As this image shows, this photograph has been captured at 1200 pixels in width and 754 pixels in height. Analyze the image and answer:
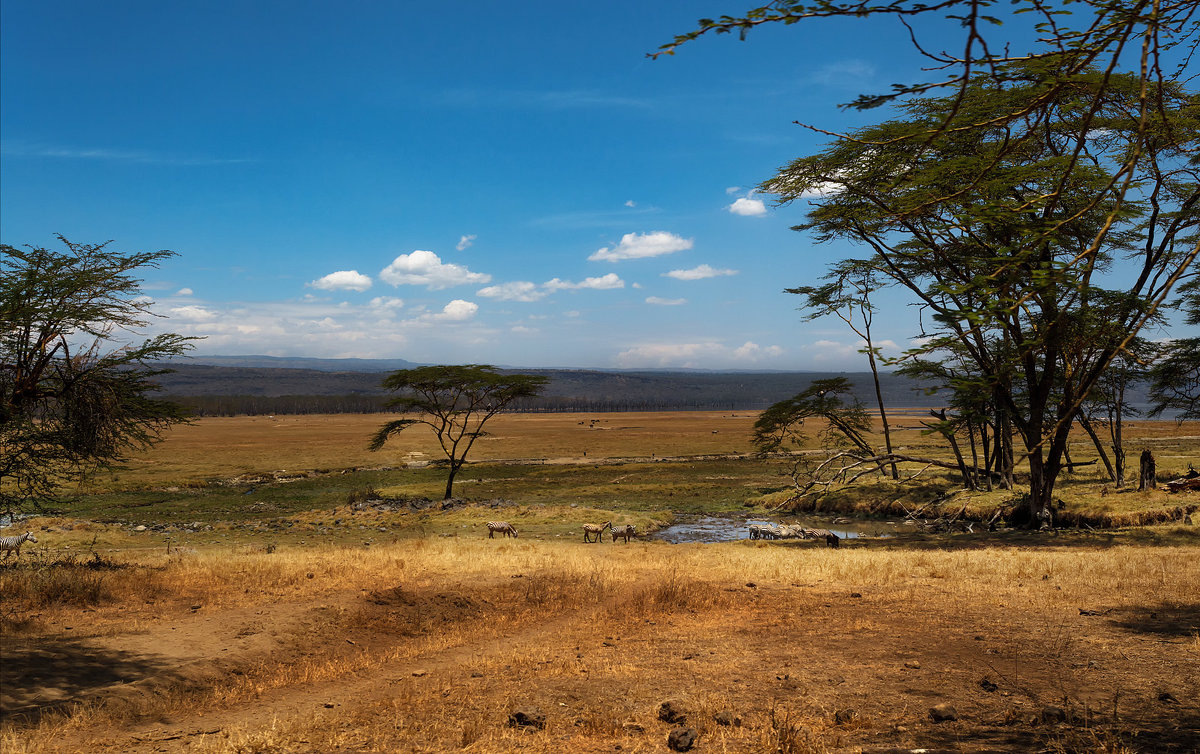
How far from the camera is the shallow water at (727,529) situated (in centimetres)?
2850

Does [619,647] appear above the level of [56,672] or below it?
below

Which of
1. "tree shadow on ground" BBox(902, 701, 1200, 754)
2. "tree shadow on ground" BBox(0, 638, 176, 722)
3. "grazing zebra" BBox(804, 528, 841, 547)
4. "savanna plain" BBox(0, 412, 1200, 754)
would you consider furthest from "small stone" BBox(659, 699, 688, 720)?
"grazing zebra" BBox(804, 528, 841, 547)

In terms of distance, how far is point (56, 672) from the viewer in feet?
27.3

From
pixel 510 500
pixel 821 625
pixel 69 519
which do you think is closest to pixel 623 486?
pixel 510 500

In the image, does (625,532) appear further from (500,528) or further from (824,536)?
(824,536)

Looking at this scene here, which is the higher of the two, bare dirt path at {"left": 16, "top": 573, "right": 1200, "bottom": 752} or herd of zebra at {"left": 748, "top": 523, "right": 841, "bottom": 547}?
bare dirt path at {"left": 16, "top": 573, "right": 1200, "bottom": 752}

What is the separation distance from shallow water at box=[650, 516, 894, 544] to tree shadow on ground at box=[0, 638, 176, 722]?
1997cm

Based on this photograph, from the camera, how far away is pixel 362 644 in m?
10.3

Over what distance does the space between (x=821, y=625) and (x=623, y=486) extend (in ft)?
122

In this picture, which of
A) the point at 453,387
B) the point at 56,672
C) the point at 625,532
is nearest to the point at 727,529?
the point at 625,532

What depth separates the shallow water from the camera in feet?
93.5

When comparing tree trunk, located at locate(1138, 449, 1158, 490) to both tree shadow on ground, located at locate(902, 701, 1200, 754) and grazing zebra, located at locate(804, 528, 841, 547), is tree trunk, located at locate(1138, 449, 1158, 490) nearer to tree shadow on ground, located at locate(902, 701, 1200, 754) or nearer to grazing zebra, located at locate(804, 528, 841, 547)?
grazing zebra, located at locate(804, 528, 841, 547)

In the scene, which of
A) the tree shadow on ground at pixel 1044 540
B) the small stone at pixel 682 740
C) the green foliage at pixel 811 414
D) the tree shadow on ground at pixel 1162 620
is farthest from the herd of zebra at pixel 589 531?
the small stone at pixel 682 740

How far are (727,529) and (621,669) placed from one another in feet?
76.2
